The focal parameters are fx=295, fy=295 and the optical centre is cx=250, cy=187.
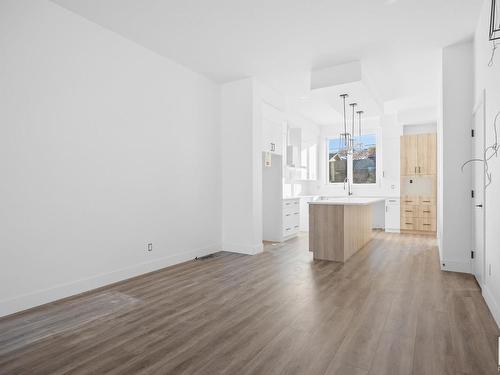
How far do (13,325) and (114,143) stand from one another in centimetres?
217

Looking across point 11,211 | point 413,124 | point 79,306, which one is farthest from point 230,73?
point 413,124

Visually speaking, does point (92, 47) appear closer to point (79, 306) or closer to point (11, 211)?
point (11, 211)

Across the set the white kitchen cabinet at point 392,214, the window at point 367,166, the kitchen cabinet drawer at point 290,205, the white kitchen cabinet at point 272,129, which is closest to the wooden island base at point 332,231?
the kitchen cabinet drawer at point 290,205

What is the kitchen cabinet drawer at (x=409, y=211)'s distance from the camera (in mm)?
7668

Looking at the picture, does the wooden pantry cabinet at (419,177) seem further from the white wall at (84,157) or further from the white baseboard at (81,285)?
the white baseboard at (81,285)

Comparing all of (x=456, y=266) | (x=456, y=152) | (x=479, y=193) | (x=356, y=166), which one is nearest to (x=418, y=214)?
(x=356, y=166)

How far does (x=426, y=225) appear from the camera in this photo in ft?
24.6

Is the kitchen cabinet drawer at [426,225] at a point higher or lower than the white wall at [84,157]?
lower

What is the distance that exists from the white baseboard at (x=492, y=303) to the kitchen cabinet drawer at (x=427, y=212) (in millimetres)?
4771

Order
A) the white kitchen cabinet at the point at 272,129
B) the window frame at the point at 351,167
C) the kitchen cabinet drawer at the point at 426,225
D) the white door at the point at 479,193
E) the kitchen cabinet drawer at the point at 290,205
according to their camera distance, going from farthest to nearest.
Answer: the window frame at the point at 351,167
the kitchen cabinet drawer at the point at 426,225
the kitchen cabinet drawer at the point at 290,205
the white kitchen cabinet at the point at 272,129
the white door at the point at 479,193

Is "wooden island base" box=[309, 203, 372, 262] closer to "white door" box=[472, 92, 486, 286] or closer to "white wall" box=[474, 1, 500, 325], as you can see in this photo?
"white door" box=[472, 92, 486, 286]

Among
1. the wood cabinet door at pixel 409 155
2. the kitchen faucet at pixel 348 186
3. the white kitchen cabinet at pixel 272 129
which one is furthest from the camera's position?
the kitchen faucet at pixel 348 186

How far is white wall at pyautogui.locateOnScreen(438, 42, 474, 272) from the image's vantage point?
13.4ft

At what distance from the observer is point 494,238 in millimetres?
2639
